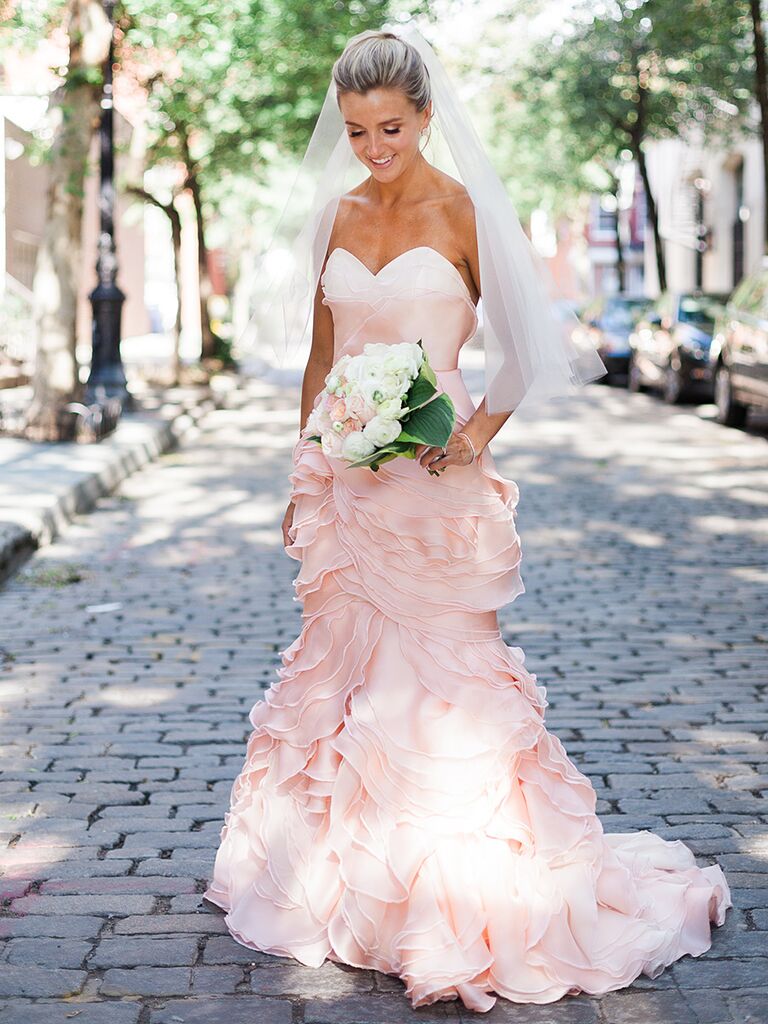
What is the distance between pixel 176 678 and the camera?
22.7 feet

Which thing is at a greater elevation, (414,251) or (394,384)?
(414,251)

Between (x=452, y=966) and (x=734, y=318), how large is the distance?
606 inches

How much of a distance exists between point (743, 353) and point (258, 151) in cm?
1229

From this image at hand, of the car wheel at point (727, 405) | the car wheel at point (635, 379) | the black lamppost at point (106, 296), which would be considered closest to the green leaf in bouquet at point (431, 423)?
the black lamppost at point (106, 296)

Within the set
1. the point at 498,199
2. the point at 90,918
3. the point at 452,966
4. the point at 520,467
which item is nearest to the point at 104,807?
the point at 90,918

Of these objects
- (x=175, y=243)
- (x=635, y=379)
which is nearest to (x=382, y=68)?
(x=635, y=379)

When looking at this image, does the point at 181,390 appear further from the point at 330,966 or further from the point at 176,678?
the point at 330,966

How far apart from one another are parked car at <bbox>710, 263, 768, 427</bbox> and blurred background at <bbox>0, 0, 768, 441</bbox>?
0.15ft

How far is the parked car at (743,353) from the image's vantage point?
1636 cm

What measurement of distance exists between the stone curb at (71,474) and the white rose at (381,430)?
20.2 ft

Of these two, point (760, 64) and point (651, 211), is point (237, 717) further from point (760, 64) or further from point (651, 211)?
point (651, 211)

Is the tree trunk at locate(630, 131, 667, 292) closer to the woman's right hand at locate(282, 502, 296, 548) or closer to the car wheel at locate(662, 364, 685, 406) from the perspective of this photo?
the car wheel at locate(662, 364, 685, 406)

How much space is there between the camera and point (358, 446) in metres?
3.53

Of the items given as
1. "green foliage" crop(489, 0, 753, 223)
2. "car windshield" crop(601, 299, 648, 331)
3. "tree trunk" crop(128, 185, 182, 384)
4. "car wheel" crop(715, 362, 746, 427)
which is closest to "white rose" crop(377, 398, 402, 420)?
"car wheel" crop(715, 362, 746, 427)
